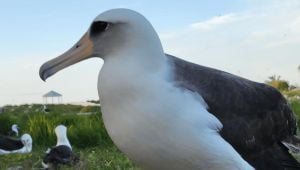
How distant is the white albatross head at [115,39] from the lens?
297cm

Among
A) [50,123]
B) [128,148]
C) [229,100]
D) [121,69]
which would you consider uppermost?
[121,69]

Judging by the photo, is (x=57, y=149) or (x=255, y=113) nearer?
(x=255, y=113)

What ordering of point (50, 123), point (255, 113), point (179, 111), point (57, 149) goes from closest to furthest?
point (179, 111), point (255, 113), point (57, 149), point (50, 123)

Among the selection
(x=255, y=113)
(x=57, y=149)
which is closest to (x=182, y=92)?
(x=255, y=113)

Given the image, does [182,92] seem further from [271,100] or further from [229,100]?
[271,100]

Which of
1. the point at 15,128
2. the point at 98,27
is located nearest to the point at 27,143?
the point at 15,128

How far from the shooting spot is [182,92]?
116 inches

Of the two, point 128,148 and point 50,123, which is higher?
point 128,148

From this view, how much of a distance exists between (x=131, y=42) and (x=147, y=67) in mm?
157

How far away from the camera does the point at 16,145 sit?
10.5 metres

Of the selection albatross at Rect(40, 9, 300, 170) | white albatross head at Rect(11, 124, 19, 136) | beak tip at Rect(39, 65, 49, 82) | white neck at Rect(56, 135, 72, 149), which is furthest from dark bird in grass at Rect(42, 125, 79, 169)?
white albatross head at Rect(11, 124, 19, 136)

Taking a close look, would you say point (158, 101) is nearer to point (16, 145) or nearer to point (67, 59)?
point (67, 59)

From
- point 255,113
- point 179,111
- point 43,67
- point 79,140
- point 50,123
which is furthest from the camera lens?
point 50,123

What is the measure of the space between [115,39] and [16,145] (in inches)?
313
